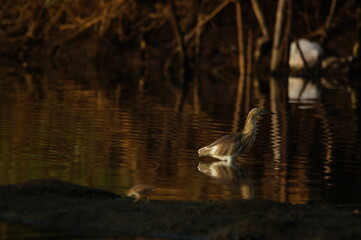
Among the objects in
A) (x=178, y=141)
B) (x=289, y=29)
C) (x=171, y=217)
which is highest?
(x=289, y=29)

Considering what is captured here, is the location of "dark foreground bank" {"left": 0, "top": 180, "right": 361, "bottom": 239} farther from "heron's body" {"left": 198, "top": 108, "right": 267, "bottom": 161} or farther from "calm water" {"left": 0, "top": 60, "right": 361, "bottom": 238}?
"heron's body" {"left": 198, "top": 108, "right": 267, "bottom": 161}

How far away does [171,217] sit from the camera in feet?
26.8

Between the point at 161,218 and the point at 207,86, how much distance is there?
67.8ft

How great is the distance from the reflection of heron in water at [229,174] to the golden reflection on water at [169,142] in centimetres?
5

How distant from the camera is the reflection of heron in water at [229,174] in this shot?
34.2 ft

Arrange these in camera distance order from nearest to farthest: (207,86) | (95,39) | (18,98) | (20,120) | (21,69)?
(20,120), (18,98), (207,86), (21,69), (95,39)

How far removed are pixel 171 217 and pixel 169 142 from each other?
612 centimetres

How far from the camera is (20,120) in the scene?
16625 millimetres

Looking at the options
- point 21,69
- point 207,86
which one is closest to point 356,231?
point 207,86

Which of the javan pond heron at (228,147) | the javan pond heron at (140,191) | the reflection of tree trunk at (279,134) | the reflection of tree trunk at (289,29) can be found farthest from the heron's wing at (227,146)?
the reflection of tree trunk at (289,29)

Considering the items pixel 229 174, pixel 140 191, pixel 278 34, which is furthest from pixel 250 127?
pixel 278 34

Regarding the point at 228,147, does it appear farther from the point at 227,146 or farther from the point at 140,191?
the point at 140,191

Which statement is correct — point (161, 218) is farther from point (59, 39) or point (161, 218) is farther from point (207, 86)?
point (59, 39)

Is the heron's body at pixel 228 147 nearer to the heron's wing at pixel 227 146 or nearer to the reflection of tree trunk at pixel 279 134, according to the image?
the heron's wing at pixel 227 146
